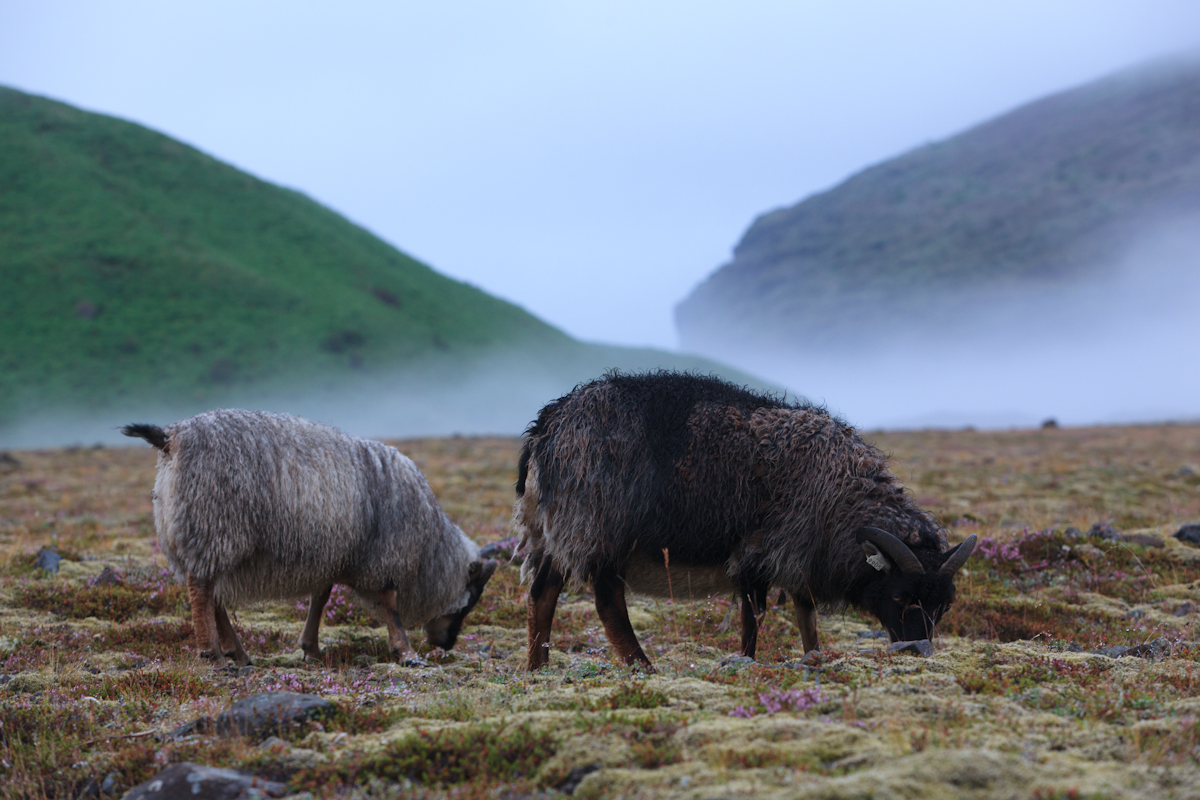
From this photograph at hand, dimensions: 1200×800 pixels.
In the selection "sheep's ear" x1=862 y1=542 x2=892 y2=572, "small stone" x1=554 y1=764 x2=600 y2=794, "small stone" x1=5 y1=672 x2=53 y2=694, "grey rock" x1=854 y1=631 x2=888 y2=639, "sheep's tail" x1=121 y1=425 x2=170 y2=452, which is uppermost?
"sheep's tail" x1=121 y1=425 x2=170 y2=452

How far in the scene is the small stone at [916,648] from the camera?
7.08 m

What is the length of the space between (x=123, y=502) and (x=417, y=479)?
15.8 m

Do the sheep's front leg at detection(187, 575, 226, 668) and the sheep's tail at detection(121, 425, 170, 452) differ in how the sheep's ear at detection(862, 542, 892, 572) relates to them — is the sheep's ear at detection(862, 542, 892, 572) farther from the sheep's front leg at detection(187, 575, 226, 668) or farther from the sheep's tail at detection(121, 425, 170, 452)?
the sheep's tail at detection(121, 425, 170, 452)

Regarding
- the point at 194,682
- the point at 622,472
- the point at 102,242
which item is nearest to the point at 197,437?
the point at 194,682

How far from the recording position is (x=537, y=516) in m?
8.10

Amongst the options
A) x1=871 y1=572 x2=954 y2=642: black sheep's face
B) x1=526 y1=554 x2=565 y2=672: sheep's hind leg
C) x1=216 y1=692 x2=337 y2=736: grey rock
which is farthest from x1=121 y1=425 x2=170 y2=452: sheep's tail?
x1=871 y1=572 x2=954 y2=642: black sheep's face

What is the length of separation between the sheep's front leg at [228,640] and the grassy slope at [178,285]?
75042mm

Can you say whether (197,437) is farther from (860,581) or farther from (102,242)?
(102,242)

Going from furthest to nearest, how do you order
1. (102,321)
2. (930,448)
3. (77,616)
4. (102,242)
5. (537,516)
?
1. (102,242)
2. (102,321)
3. (930,448)
4. (77,616)
5. (537,516)

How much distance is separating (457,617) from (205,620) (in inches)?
117

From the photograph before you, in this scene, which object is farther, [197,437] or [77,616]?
[77,616]

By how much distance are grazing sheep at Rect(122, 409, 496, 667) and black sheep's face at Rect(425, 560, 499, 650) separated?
16mm

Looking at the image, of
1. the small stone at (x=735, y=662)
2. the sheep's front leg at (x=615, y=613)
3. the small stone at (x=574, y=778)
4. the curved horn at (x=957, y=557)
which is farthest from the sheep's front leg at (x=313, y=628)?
the curved horn at (x=957, y=557)

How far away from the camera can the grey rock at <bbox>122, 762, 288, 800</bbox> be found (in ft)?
14.4
